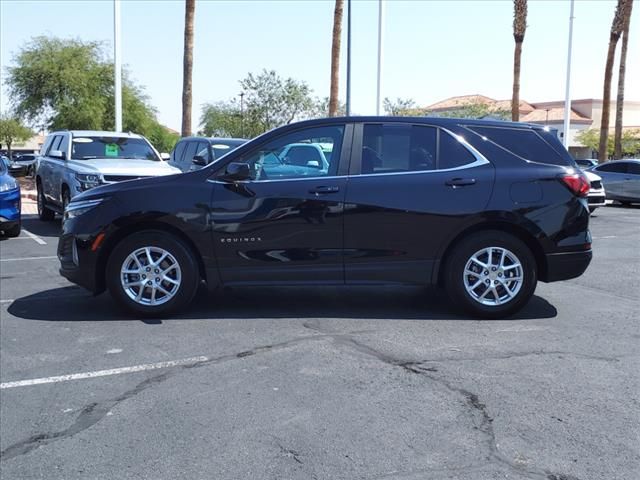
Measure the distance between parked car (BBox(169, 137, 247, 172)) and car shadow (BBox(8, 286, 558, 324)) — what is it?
6165 mm

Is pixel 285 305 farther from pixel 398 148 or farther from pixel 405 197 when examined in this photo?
pixel 398 148

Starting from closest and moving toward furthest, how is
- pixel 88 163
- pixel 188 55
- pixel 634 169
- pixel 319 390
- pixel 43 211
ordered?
pixel 319 390
pixel 88 163
pixel 43 211
pixel 188 55
pixel 634 169

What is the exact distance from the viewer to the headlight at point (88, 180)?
11688 mm

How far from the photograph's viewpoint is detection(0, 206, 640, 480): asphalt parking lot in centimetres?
359

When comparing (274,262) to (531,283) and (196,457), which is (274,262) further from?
(196,457)

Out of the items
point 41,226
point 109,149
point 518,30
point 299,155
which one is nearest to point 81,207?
point 299,155

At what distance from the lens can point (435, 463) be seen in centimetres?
352

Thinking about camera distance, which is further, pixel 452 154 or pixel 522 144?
pixel 522 144

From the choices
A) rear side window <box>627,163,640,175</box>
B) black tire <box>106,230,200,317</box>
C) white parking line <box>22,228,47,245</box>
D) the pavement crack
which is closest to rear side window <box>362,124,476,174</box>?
black tire <box>106,230,200,317</box>

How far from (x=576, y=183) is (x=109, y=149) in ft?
32.2

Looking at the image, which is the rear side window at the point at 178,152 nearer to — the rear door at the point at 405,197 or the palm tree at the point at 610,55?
the rear door at the point at 405,197

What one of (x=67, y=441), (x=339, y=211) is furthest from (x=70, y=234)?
(x=67, y=441)

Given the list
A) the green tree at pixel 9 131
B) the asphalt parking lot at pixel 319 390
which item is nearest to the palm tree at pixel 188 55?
the asphalt parking lot at pixel 319 390

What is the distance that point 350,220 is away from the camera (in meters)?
6.28
